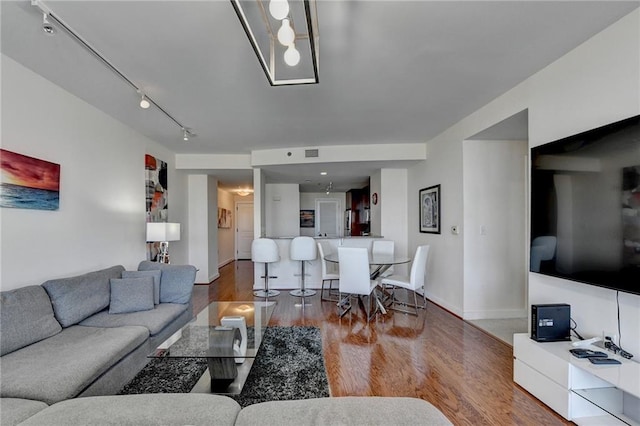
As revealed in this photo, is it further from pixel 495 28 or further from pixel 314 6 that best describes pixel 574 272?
pixel 314 6

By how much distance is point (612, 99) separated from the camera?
1966 mm

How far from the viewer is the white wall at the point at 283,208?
8.18 m

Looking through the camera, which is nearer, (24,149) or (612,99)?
(612,99)

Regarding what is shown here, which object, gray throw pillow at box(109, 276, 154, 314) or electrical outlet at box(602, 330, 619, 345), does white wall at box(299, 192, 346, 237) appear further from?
electrical outlet at box(602, 330, 619, 345)

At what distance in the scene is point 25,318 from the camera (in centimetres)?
210

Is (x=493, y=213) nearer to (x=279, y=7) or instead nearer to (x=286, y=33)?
(x=286, y=33)

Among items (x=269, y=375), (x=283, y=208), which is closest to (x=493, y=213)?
(x=269, y=375)

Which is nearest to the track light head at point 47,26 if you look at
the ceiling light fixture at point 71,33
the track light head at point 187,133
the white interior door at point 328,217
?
the ceiling light fixture at point 71,33

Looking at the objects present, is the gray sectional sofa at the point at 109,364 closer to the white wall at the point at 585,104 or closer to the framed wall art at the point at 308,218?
the white wall at the point at 585,104

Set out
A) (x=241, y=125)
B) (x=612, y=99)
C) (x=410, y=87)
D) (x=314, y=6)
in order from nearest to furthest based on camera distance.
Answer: (x=314, y=6) < (x=612, y=99) < (x=410, y=87) < (x=241, y=125)

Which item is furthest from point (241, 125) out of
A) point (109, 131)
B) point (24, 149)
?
point (24, 149)

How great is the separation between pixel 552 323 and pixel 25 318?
3737mm

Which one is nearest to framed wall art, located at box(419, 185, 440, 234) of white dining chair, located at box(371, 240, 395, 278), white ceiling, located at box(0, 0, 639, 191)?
white dining chair, located at box(371, 240, 395, 278)

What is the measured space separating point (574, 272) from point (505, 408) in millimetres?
1044
